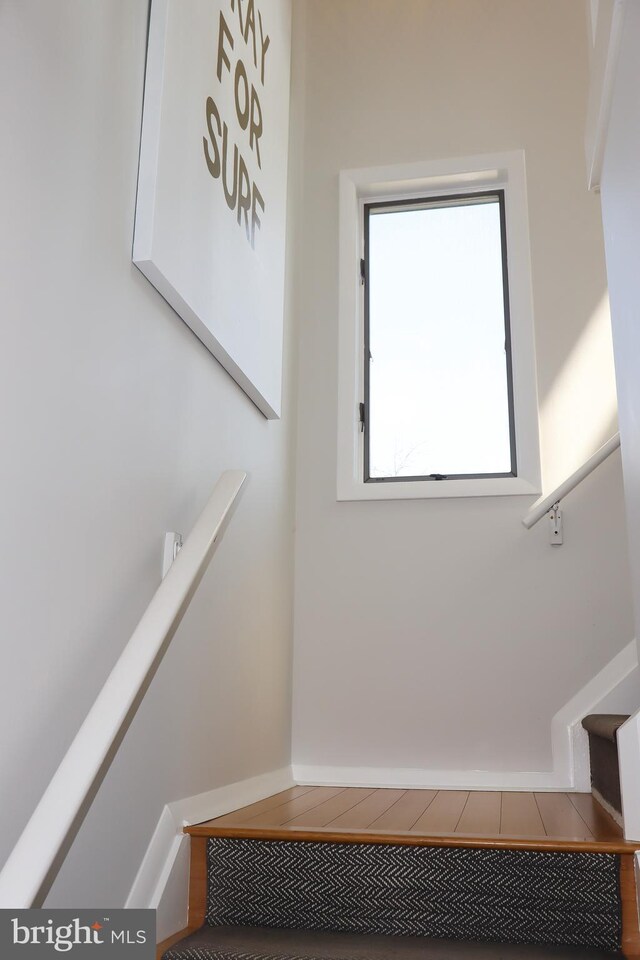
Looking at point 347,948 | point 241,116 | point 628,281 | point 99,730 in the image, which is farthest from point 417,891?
point 241,116

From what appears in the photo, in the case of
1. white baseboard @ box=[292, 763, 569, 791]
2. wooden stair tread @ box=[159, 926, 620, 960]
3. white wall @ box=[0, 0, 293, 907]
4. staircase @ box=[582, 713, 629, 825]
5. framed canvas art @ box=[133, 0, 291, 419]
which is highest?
framed canvas art @ box=[133, 0, 291, 419]

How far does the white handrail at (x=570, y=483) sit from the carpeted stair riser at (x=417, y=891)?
140cm

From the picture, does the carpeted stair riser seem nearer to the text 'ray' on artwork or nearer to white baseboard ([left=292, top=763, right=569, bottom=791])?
white baseboard ([left=292, top=763, right=569, bottom=791])

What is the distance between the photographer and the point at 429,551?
3.07 m

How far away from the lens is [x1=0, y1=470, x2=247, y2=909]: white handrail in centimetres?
89

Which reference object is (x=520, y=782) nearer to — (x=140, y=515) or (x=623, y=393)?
(x=623, y=393)

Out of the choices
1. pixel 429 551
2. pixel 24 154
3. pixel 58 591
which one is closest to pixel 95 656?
pixel 58 591

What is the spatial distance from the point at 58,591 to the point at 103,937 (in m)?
0.55

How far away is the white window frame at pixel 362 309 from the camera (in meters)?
3.09

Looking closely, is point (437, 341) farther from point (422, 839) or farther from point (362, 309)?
point (422, 839)

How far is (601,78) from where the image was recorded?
1970 millimetres

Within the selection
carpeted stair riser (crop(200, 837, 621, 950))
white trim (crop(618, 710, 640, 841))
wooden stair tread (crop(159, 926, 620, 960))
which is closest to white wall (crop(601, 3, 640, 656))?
white trim (crop(618, 710, 640, 841))

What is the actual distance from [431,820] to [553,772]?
847 mm

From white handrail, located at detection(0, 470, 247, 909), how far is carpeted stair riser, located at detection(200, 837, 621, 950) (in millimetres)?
732
